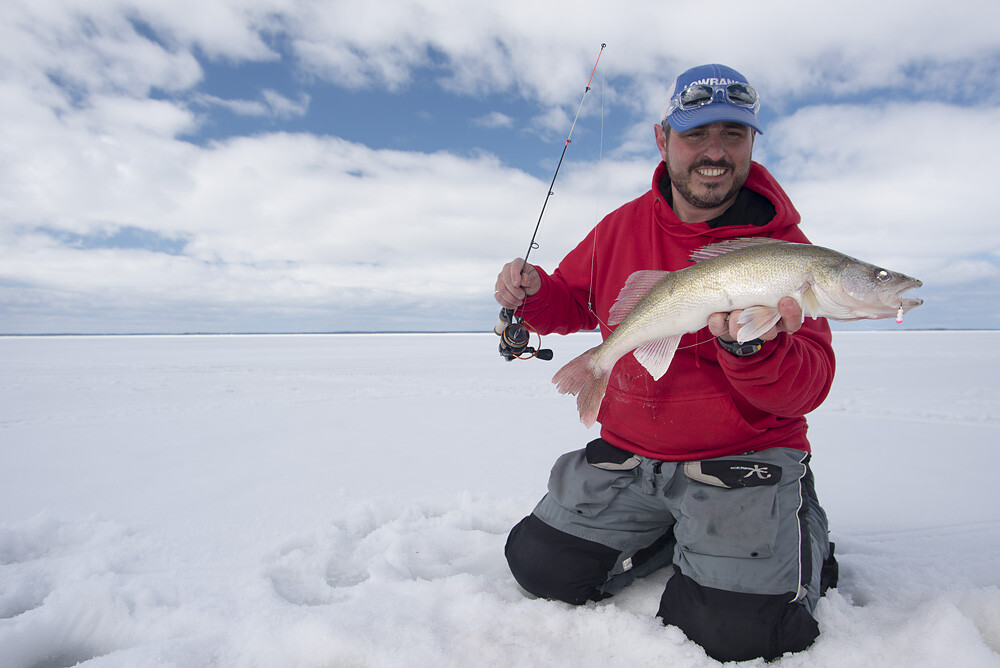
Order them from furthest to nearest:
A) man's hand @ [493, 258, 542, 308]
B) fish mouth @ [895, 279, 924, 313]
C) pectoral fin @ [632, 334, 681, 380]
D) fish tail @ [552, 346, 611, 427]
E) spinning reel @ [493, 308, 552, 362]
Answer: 1. spinning reel @ [493, 308, 552, 362]
2. man's hand @ [493, 258, 542, 308]
3. fish tail @ [552, 346, 611, 427]
4. pectoral fin @ [632, 334, 681, 380]
5. fish mouth @ [895, 279, 924, 313]

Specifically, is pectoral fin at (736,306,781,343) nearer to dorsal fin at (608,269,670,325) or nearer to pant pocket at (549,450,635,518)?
dorsal fin at (608,269,670,325)

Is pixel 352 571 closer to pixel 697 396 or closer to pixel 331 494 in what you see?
pixel 331 494

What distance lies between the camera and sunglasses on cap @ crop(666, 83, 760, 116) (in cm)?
251

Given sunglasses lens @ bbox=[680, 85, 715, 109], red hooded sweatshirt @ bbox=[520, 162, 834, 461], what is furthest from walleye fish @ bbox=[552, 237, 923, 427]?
sunglasses lens @ bbox=[680, 85, 715, 109]

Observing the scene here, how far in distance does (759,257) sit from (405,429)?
14.5 ft

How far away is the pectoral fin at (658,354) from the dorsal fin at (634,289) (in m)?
0.20

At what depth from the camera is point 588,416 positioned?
234cm

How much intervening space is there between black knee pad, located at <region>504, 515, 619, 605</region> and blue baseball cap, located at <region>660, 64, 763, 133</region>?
6.65 feet

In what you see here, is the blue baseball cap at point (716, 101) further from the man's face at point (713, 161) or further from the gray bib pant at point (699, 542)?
the gray bib pant at point (699, 542)

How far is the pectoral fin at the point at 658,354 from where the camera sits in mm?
2291

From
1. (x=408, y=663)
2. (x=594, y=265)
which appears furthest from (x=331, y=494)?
(x=594, y=265)

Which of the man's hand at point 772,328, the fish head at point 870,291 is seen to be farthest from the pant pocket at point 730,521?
the fish head at point 870,291

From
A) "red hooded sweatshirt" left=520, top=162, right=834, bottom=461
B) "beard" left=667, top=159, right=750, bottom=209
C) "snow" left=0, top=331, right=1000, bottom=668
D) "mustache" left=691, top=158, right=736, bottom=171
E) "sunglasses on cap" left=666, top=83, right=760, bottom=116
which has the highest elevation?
"sunglasses on cap" left=666, top=83, right=760, bottom=116

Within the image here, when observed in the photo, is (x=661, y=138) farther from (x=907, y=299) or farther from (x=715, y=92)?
(x=907, y=299)
